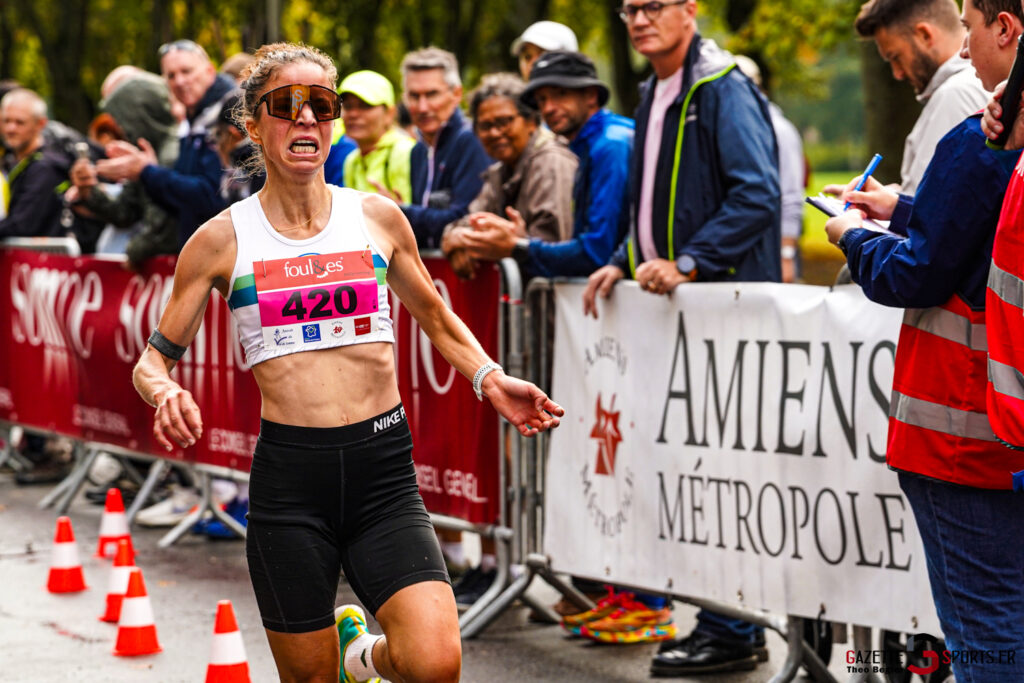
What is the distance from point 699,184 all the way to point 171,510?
510 centimetres

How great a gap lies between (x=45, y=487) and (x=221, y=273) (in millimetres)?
7680

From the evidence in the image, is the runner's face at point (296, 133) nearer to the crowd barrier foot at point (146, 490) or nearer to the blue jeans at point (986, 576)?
the blue jeans at point (986, 576)

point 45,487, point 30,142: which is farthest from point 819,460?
point 30,142

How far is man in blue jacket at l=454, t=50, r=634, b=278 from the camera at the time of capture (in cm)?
664

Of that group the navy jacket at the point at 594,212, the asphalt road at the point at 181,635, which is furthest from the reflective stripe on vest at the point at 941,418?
the navy jacket at the point at 594,212

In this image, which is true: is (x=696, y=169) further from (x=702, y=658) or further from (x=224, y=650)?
(x=224, y=650)

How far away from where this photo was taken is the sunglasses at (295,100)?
4.26 metres

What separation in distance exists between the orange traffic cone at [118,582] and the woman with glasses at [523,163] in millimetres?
2123

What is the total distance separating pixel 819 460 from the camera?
5.27 metres

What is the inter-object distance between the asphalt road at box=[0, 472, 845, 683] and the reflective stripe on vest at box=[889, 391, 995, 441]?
228 centimetres

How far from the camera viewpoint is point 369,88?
834cm

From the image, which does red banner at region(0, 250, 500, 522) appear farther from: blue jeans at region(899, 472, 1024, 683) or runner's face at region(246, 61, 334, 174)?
blue jeans at region(899, 472, 1024, 683)

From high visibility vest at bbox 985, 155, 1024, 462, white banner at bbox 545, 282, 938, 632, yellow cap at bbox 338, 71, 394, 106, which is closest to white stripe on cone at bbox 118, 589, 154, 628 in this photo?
white banner at bbox 545, 282, 938, 632

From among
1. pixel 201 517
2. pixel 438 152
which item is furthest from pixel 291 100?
pixel 201 517
